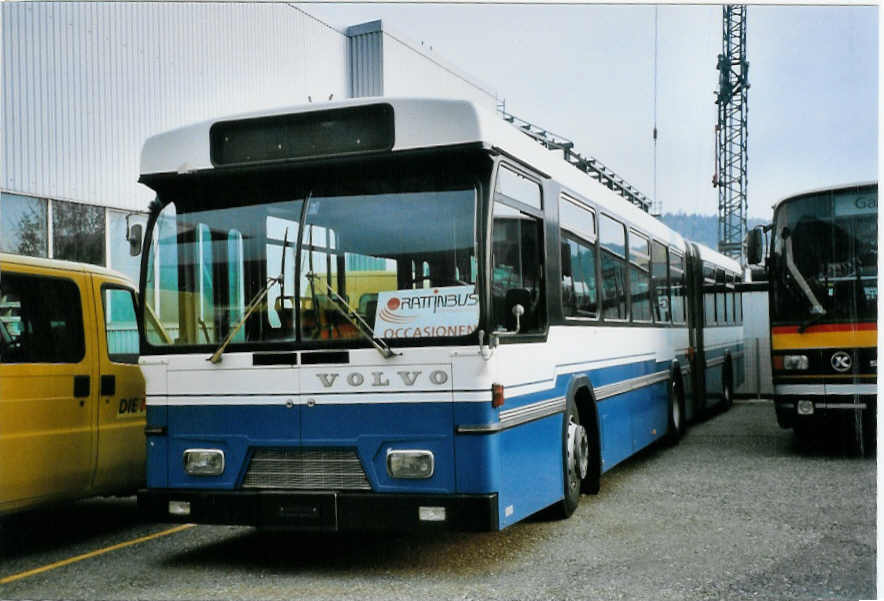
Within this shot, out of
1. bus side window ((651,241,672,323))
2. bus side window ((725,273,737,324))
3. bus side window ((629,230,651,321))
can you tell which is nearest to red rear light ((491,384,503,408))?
bus side window ((629,230,651,321))

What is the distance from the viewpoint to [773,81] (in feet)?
26.9

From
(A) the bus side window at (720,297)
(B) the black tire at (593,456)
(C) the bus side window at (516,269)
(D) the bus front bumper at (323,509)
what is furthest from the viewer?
(A) the bus side window at (720,297)

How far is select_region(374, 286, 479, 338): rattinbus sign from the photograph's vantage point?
18.8 ft

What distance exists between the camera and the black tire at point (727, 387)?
1636 cm

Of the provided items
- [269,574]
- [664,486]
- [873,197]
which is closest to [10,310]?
[269,574]

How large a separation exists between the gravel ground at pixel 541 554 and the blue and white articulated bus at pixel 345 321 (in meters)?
0.42

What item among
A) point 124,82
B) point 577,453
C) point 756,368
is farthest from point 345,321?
point 756,368

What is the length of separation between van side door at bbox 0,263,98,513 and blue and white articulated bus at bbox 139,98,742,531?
976mm

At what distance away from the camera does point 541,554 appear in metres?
6.58

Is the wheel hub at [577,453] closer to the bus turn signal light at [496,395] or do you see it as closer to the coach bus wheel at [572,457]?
the coach bus wheel at [572,457]

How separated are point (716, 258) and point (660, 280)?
4.74 metres

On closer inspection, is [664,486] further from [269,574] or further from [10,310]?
[10,310]

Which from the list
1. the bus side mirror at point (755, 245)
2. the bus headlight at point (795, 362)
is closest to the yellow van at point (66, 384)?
the bus side mirror at point (755, 245)

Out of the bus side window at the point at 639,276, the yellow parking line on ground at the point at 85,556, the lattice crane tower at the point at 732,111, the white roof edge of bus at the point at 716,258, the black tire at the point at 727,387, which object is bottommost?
the yellow parking line on ground at the point at 85,556
